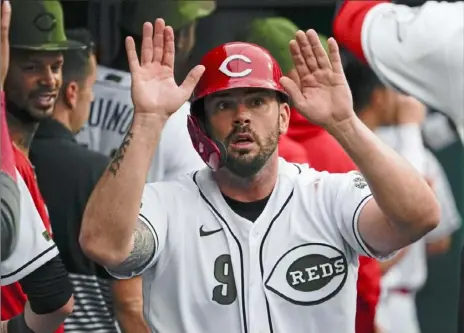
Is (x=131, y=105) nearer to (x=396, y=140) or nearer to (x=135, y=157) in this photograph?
(x=135, y=157)

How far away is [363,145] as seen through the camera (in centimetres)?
212

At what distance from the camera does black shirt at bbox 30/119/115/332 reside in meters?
2.58

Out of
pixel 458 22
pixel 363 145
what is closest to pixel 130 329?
pixel 363 145

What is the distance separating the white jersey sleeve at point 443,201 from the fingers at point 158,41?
0.88 m

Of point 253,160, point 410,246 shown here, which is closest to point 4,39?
point 253,160

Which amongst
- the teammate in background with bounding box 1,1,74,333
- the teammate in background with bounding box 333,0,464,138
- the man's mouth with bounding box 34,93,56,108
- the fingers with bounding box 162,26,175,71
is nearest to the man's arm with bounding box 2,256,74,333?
the teammate in background with bounding box 1,1,74,333

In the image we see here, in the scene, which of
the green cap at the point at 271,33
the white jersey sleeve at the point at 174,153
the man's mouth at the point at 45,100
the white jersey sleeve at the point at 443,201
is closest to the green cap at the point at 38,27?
the man's mouth at the point at 45,100

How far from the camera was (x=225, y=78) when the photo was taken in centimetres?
226

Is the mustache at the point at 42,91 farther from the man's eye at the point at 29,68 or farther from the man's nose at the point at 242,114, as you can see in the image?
the man's nose at the point at 242,114

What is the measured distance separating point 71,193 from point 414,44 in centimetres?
94

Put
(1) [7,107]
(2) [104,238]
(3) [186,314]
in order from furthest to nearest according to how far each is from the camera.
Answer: (1) [7,107], (3) [186,314], (2) [104,238]

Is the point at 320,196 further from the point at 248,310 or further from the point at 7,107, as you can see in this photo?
the point at 7,107

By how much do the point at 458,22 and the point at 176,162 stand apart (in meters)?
0.79

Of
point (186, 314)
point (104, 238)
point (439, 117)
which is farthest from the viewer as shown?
point (439, 117)
